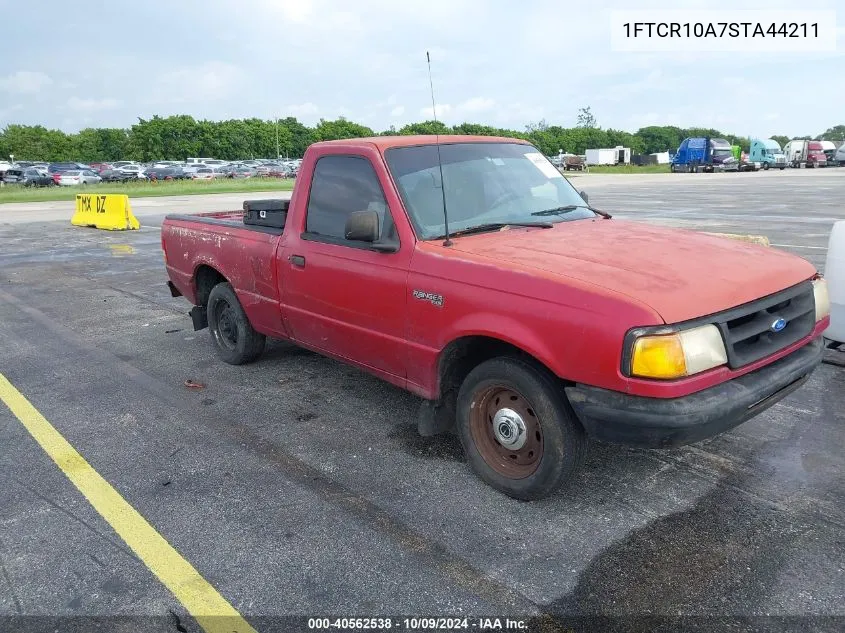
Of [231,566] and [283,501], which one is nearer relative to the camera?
[231,566]

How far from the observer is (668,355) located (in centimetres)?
269

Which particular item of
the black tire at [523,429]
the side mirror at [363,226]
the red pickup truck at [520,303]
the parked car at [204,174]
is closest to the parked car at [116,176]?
the parked car at [204,174]

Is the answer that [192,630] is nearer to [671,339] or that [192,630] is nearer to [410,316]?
[410,316]

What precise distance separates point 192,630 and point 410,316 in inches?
71.2

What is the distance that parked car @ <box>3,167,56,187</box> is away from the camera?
4391 centimetres

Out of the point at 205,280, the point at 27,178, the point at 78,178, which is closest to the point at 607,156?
the point at 78,178

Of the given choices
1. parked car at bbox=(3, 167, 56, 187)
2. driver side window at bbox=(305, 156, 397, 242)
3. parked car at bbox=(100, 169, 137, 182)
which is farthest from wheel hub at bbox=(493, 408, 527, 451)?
parked car at bbox=(100, 169, 137, 182)

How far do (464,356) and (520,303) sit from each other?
626 millimetres

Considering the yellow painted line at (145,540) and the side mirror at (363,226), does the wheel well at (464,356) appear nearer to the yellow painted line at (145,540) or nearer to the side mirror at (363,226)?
the side mirror at (363,226)

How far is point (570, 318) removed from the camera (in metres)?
2.85

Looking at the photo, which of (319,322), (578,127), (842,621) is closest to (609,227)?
(319,322)

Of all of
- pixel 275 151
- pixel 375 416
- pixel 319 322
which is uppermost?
pixel 275 151

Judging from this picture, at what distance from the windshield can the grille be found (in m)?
1.38

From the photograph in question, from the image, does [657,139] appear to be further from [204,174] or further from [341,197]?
[341,197]
